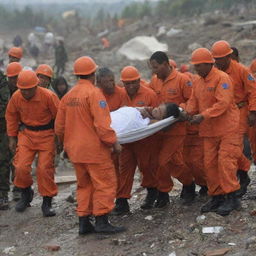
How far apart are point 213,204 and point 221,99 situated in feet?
3.81

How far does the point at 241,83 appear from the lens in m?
6.32

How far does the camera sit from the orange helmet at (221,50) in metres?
6.09

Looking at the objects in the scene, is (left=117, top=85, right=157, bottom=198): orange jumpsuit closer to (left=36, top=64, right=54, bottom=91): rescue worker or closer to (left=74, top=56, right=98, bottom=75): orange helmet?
(left=74, top=56, right=98, bottom=75): orange helmet

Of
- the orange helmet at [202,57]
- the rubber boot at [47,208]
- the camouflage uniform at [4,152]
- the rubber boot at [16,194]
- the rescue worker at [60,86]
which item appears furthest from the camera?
the rescue worker at [60,86]

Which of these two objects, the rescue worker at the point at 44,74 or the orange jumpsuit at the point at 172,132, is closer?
the orange jumpsuit at the point at 172,132

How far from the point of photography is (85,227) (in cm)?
596

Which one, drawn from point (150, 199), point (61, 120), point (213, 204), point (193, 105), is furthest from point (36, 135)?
point (213, 204)

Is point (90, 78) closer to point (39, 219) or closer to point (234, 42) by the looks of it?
point (39, 219)

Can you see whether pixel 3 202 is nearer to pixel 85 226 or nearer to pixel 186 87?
pixel 85 226

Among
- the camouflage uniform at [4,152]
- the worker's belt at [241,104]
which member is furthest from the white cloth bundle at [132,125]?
the camouflage uniform at [4,152]

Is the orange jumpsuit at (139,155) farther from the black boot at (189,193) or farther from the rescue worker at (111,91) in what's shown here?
the black boot at (189,193)

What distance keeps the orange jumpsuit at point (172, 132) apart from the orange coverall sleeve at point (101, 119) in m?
0.92

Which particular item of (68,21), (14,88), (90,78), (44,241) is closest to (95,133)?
(90,78)

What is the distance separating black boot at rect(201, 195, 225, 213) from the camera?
5977mm
